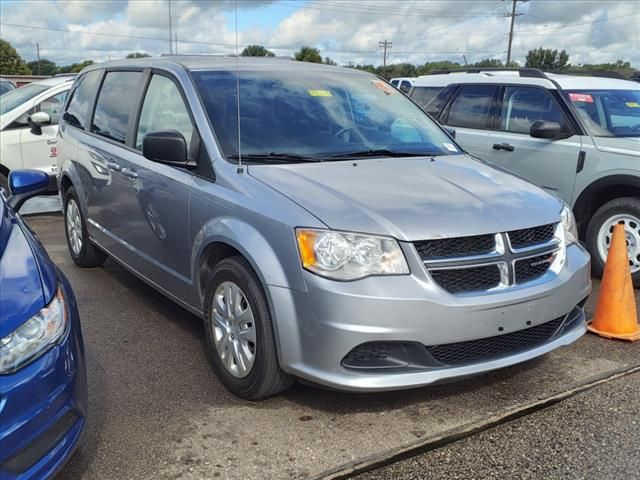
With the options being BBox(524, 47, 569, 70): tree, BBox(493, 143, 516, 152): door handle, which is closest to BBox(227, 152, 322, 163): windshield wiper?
BBox(493, 143, 516, 152): door handle

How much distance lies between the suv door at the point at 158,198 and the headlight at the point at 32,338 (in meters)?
1.50

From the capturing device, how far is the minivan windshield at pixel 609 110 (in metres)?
6.01

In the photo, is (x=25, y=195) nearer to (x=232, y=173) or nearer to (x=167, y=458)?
(x=232, y=173)

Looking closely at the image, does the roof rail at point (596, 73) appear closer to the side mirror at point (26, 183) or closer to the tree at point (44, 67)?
the side mirror at point (26, 183)

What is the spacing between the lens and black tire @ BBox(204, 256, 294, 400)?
3.17 meters

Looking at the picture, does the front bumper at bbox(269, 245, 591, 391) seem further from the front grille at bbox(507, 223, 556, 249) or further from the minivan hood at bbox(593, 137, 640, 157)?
the minivan hood at bbox(593, 137, 640, 157)

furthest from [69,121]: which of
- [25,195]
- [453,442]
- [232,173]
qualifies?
[453,442]

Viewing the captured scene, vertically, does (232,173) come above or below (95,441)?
above

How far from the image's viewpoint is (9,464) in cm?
208

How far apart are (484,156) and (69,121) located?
4190 millimetres

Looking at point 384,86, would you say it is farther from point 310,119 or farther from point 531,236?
point 531,236

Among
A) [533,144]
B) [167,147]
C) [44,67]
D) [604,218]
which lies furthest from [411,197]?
[44,67]

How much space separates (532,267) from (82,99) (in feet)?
14.2

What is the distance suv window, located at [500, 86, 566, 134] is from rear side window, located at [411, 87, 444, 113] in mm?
1119
